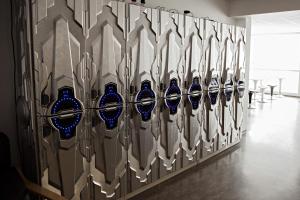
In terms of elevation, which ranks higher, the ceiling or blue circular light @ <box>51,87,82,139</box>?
the ceiling

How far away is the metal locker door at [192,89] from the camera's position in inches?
137

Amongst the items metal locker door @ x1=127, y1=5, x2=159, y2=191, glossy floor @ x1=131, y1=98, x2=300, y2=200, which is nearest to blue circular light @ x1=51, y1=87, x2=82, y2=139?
metal locker door @ x1=127, y1=5, x2=159, y2=191

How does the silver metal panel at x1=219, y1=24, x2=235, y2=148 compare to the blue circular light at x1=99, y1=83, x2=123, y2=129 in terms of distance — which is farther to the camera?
the silver metal panel at x1=219, y1=24, x2=235, y2=148

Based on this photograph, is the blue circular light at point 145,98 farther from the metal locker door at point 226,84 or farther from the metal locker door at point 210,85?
the metal locker door at point 226,84

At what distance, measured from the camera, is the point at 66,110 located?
7.39 ft

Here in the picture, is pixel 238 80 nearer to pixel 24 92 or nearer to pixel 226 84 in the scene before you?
pixel 226 84

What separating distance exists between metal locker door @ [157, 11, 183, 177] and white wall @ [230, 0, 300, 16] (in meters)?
1.96

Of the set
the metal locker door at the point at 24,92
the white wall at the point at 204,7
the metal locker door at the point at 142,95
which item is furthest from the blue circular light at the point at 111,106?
the white wall at the point at 204,7

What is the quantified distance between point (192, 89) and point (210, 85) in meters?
0.46

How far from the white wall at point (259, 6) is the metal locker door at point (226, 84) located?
621mm

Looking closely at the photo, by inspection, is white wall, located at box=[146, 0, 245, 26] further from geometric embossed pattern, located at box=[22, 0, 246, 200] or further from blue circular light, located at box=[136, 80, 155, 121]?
blue circular light, located at box=[136, 80, 155, 121]

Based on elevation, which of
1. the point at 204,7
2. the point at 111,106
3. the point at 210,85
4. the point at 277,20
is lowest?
the point at 111,106

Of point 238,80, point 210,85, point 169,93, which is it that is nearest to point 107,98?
point 169,93

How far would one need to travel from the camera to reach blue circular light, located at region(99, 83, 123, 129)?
2523 mm
